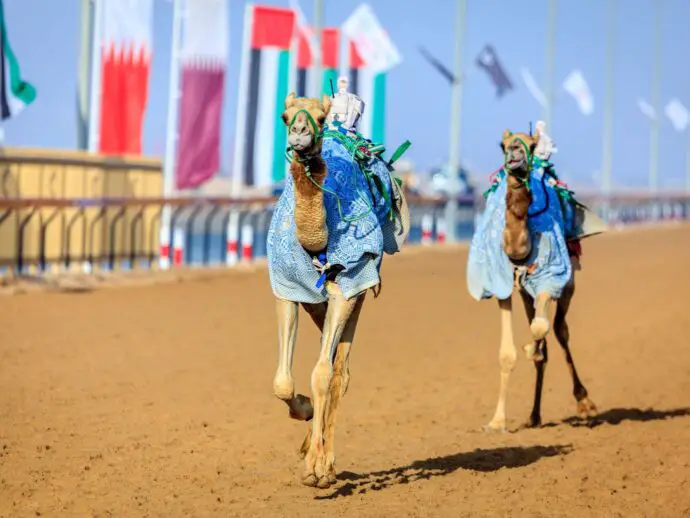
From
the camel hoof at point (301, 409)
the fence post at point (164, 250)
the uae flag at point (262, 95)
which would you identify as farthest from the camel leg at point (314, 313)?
the uae flag at point (262, 95)

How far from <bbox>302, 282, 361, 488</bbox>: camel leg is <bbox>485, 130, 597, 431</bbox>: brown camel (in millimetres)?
2380

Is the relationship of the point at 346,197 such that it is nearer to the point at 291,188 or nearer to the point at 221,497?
the point at 291,188

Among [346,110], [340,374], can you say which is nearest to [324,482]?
[340,374]

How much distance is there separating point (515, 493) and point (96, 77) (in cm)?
1655

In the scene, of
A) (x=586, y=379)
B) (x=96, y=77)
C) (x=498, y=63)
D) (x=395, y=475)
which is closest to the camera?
(x=395, y=475)

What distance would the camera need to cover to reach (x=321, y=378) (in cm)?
838

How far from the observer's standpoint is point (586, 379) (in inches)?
589

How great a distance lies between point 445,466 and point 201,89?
17.6 meters

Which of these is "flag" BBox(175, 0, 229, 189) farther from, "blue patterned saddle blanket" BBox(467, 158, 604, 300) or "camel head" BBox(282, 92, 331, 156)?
"camel head" BBox(282, 92, 331, 156)

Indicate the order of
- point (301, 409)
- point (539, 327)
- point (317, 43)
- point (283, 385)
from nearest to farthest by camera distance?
point (283, 385) → point (301, 409) → point (539, 327) → point (317, 43)

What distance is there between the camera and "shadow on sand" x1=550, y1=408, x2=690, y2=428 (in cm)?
1209

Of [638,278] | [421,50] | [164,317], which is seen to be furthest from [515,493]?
[421,50]

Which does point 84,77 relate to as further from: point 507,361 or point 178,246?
point 507,361

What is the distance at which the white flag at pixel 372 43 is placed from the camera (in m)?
33.2
